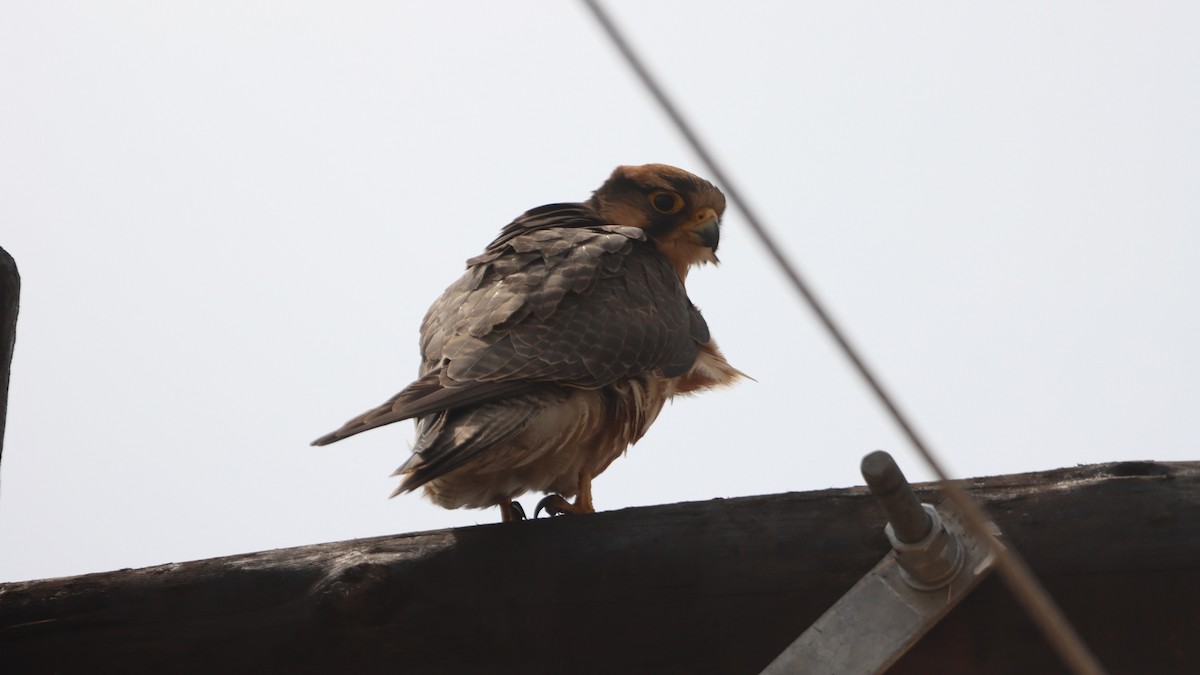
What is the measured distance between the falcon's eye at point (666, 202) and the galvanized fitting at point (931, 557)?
295cm

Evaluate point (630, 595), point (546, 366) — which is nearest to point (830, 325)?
point (630, 595)

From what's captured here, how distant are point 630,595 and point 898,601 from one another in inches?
19.7

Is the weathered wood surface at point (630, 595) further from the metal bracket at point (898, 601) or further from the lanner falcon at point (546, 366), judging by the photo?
the lanner falcon at point (546, 366)

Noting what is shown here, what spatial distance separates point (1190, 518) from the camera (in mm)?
2189

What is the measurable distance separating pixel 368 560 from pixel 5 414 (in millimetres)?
792

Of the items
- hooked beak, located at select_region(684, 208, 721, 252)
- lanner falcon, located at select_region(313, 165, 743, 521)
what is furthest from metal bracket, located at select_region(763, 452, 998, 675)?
hooked beak, located at select_region(684, 208, 721, 252)

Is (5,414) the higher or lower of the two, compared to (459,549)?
higher

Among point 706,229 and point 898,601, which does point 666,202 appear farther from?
point 898,601

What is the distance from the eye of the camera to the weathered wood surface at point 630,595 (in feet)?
7.22

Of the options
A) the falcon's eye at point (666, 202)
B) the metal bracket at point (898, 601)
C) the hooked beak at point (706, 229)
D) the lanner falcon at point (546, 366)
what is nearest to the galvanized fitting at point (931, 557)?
the metal bracket at point (898, 601)

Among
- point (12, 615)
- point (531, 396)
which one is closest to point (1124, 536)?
point (531, 396)

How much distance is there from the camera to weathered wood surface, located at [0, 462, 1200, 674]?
220 centimetres

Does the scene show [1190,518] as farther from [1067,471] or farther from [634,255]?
[634,255]

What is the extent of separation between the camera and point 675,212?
4.90 meters
